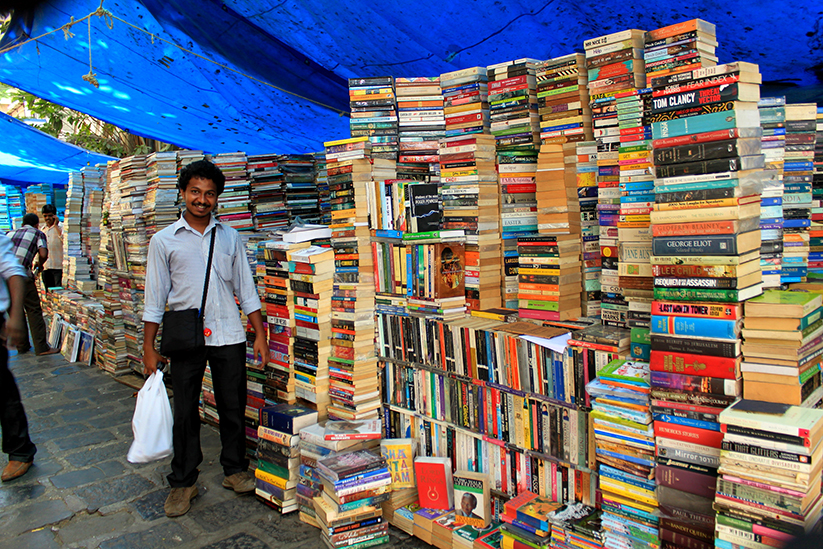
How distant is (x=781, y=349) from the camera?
6.57 ft

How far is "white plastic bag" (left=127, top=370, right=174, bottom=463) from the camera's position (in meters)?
3.25

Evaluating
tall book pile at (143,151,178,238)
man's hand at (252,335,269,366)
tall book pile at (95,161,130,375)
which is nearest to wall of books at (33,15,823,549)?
man's hand at (252,335,269,366)

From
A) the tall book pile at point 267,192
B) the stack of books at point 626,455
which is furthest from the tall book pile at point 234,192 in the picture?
the stack of books at point 626,455

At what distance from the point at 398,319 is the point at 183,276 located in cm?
140

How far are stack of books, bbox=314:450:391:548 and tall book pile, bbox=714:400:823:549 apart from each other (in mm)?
1737

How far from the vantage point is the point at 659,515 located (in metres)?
2.19

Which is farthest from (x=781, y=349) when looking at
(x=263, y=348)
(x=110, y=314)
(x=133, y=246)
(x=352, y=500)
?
(x=110, y=314)

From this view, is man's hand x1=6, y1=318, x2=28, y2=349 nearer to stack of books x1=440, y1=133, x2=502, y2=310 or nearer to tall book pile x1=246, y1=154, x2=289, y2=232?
tall book pile x1=246, y1=154, x2=289, y2=232

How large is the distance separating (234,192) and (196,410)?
2.58 m

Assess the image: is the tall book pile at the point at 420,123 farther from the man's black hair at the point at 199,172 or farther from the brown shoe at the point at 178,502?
the brown shoe at the point at 178,502

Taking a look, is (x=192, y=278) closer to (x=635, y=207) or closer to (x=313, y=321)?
(x=313, y=321)

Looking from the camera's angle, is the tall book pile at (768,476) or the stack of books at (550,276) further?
the stack of books at (550,276)

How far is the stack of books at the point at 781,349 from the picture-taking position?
1.98 m

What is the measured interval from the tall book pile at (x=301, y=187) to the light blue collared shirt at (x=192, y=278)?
1.96m
